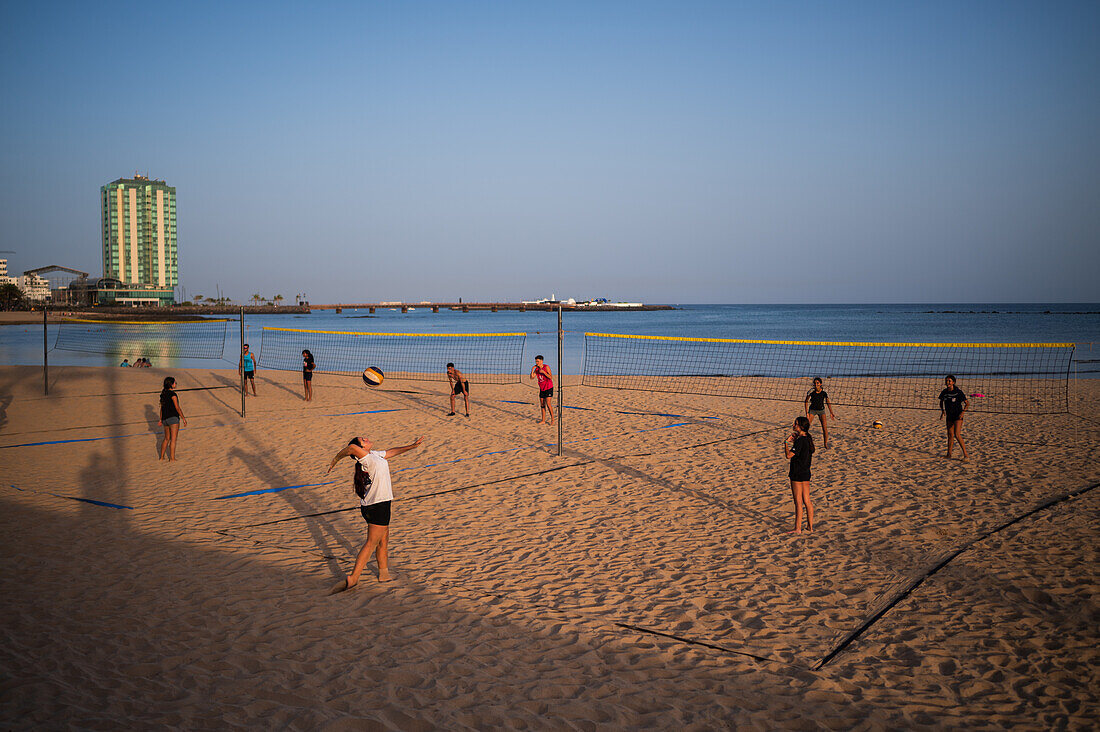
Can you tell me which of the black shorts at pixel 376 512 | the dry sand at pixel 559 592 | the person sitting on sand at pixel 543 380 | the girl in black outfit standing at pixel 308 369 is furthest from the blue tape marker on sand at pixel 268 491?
the girl in black outfit standing at pixel 308 369

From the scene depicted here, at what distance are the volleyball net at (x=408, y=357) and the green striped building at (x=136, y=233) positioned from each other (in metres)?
108

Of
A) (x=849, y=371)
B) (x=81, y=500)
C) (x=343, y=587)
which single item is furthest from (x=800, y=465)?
(x=849, y=371)

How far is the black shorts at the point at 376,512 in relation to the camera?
5590 mm

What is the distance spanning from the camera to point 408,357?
35656 millimetres

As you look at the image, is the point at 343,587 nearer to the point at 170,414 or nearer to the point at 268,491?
the point at 268,491

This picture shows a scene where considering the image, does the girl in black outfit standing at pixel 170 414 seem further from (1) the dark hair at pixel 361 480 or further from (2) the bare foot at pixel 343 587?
(1) the dark hair at pixel 361 480

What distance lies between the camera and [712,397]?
18.3 m

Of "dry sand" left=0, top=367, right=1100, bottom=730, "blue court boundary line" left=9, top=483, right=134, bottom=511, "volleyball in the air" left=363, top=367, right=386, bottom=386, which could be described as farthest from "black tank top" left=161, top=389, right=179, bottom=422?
"volleyball in the air" left=363, top=367, right=386, bottom=386

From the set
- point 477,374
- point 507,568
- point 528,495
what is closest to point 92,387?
point 477,374

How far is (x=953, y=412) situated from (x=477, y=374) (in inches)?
754

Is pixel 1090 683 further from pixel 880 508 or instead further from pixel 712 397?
pixel 712 397

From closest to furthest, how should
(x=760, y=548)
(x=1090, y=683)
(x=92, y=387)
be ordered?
1. (x=1090, y=683)
2. (x=760, y=548)
3. (x=92, y=387)

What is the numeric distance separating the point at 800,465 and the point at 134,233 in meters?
162

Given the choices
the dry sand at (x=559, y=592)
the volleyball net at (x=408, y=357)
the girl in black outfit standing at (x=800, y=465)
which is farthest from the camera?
the volleyball net at (x=408, y=357)
